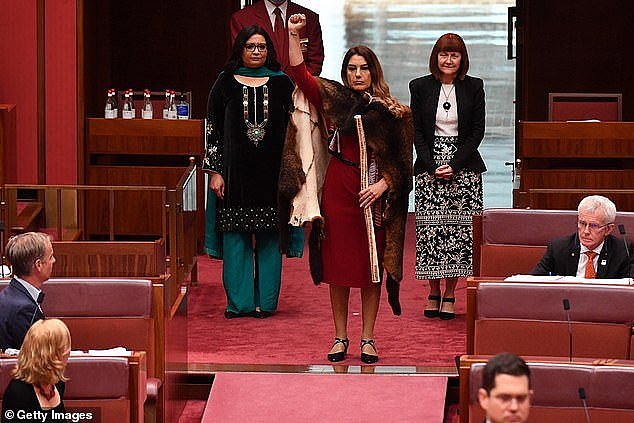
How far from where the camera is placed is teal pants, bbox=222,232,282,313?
797 centimetres

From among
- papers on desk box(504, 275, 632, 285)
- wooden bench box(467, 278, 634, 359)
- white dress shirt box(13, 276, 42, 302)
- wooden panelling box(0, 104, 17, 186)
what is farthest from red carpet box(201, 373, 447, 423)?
wooden panelling box(0, 104, 17, 186)

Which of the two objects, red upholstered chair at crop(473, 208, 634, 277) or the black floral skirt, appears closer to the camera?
red upholstered chair at crop(473, 208, 634, 277)

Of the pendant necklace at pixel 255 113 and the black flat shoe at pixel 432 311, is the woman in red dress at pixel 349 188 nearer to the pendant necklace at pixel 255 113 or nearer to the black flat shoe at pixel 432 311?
the pendant necklace at pixel 255 113

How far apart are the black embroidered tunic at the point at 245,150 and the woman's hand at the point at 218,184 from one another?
0.02 meters

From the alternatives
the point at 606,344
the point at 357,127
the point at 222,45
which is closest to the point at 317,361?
the point at 357,127

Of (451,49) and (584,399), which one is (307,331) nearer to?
(451,49)

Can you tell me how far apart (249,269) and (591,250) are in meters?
2.16

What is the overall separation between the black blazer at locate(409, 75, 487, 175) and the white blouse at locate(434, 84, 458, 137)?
23 millimetres

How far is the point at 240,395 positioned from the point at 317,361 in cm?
55

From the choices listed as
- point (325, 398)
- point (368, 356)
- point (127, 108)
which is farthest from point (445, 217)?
point (127, 108)

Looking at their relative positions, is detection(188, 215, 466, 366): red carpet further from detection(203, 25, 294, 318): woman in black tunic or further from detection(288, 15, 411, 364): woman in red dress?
detection(288, 15, 411, 364): woman in red dress

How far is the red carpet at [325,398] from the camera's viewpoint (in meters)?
6.54

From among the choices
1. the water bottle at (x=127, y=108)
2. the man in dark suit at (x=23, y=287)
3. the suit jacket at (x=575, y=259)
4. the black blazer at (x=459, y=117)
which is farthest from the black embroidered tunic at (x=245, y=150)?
the man in dark suit at (x=23, y=287)

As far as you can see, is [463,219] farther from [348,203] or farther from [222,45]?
[222,45]
